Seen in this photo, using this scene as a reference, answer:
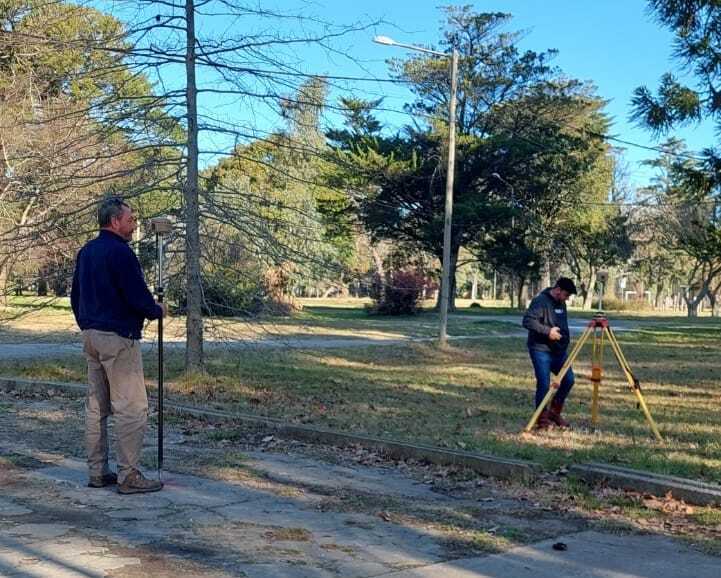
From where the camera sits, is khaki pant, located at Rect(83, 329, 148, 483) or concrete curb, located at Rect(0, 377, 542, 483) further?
concrete curb, located at Rect(0, 377, 542, 483)

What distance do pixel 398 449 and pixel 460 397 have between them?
192 inches

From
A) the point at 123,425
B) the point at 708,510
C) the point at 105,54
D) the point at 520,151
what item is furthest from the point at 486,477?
the point at 520,151

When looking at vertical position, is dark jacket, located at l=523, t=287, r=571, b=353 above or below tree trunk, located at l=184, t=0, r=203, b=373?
below

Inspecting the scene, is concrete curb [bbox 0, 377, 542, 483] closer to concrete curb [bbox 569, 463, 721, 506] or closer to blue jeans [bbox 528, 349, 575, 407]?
concrete curb [bbox 569, 463, 721, 506]

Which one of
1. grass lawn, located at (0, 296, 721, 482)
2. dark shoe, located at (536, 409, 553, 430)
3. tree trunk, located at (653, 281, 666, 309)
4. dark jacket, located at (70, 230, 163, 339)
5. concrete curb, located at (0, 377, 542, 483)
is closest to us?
dark jacket, located at (70, 230, 163, 339)

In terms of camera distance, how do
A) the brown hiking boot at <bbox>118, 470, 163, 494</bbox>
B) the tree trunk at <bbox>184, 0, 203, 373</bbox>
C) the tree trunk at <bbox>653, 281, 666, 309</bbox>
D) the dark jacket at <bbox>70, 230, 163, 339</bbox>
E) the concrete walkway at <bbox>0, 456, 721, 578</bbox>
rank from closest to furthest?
the concrete walkway at <bbox>0, 456, 721, 578</bbox> < the dark jacket at <bbox>70, 230, 163, 339</bbox> < the brown hiking boot at <bbox>118, 470, 163, 494</bbox> < the tree trunk at <bbox>184, 0, 203, 373</bbox> < the tree trunk at <bbox>653, 281, 666, 309</bbox>

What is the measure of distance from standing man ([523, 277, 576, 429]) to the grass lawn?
39 centimetres

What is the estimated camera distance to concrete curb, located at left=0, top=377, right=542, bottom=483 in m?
7.02

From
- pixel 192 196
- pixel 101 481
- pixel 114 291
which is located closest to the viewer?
pixel 114 291

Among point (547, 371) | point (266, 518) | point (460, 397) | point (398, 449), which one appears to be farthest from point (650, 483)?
point (460, 397)

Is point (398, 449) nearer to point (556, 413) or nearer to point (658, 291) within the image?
point (556, 413)

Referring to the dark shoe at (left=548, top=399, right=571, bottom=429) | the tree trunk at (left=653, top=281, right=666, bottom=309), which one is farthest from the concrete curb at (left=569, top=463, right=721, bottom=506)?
the tree trunk at (left=653, top=281, right=666, bottom=309)

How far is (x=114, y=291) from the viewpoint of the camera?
240 inches

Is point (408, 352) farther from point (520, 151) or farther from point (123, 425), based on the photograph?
point (520, 151)
